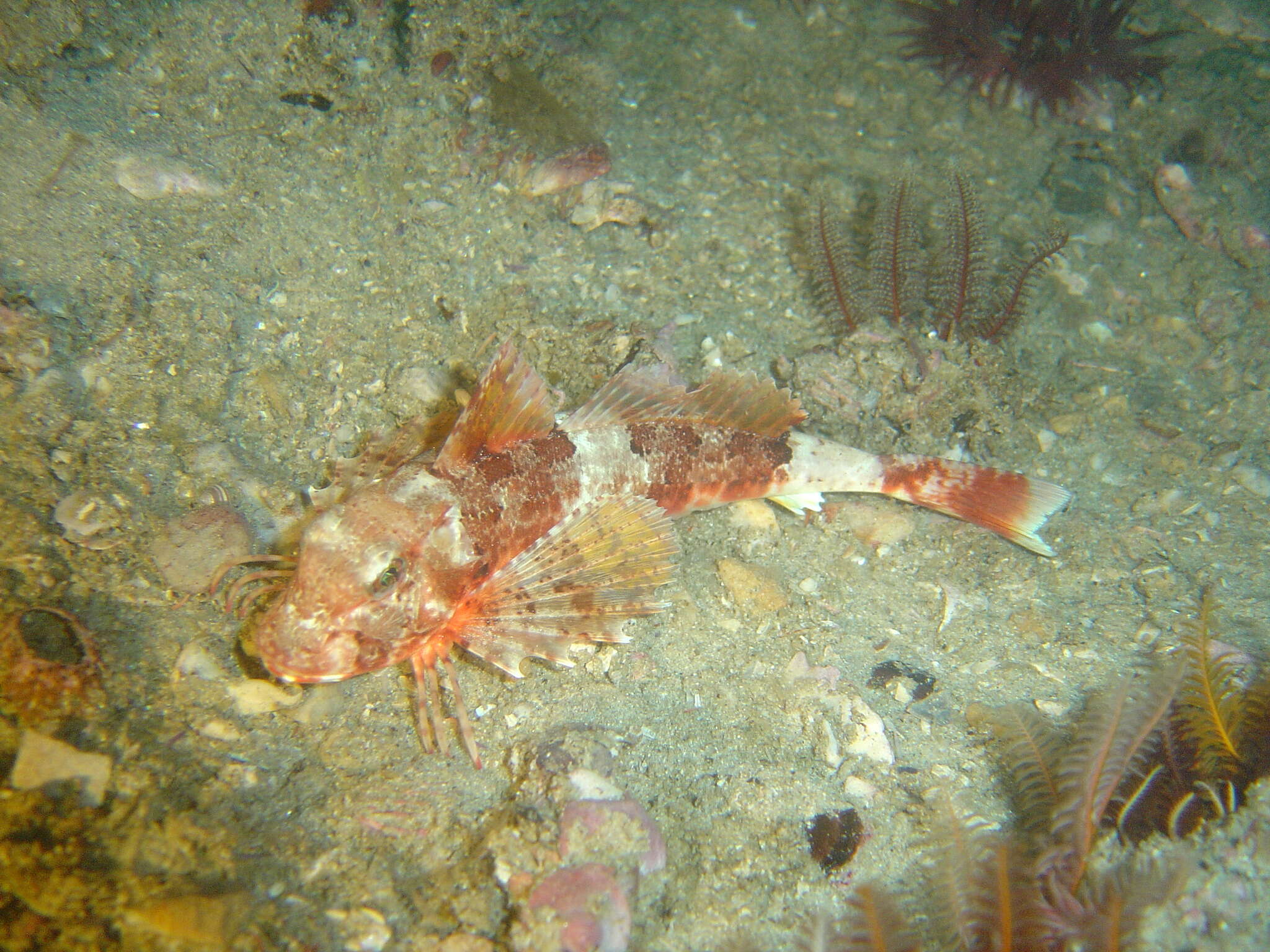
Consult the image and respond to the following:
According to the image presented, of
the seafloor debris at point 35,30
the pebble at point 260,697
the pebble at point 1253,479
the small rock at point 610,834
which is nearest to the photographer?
the small rock at point 610,834

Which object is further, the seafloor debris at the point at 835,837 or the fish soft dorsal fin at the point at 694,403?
the fish soft dorsal fin at the point at 694,403

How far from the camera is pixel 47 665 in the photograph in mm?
2541

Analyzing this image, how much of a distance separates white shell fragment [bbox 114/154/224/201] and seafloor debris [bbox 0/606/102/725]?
241 cm

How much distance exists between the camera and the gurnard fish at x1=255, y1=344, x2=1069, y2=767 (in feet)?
9.51

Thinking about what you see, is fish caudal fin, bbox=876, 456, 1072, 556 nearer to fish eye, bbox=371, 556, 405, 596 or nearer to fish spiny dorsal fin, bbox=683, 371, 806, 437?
fish spiny dorsal fin, bbox=683, 371, 806, 437

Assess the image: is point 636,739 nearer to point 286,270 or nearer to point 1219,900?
point 1219,900

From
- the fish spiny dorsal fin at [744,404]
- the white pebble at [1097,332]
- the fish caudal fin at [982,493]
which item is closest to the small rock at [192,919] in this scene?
the fish spiny dorsal fin at [744,404]

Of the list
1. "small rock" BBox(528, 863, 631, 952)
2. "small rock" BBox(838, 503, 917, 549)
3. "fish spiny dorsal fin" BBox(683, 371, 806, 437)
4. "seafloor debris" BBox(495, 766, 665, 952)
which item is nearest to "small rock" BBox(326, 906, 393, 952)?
"seafloor debris" BBox(495, 766, 665, 952)

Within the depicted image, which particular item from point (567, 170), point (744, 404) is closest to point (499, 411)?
point (744, 404)

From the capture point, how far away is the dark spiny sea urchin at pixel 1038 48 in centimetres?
617

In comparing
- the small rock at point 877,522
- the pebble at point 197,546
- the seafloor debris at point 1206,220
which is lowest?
the pebble at point 197,546

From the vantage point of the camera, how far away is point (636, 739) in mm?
3209

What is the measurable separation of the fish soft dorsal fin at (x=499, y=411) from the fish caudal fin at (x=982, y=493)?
2.29m

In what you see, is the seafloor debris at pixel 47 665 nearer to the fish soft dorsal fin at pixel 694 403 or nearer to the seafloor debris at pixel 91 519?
the seafloor debris at pixel 91 519
